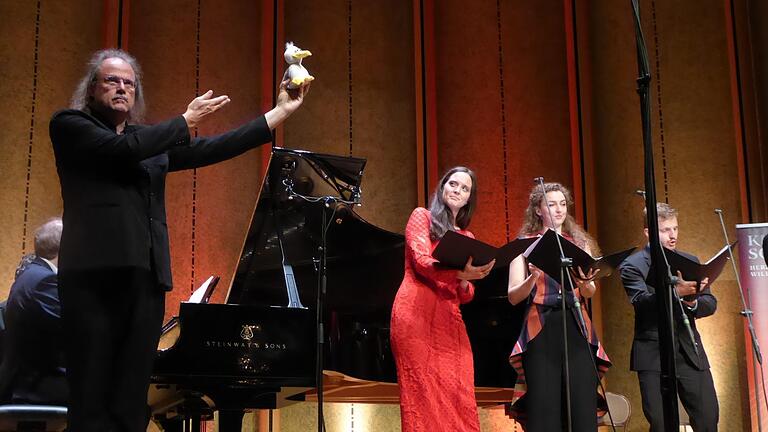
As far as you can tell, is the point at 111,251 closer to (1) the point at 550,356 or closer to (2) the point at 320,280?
(2) the point at 320,280

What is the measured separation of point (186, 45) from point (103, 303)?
4420 millimetres

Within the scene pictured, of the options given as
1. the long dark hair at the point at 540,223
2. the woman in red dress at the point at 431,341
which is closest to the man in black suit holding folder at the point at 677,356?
the long dark hair at the point at 540,223

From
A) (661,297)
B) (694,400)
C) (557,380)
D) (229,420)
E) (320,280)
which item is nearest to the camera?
(661,297)

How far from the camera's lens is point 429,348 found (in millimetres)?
3492

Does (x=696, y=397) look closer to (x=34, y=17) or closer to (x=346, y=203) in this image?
(x=346, y=203)

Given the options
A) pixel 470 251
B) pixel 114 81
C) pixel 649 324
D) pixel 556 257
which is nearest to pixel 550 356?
pixel 556 257

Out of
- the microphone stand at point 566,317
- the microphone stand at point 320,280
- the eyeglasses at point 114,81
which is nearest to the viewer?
the eyeglasses at point 114,81

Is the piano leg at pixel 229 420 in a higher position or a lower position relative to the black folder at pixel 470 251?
lower

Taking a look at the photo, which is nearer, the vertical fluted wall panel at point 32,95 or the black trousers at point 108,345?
the black trousers at point 108,345

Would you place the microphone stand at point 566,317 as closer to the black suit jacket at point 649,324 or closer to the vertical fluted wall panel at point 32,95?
the black suit jacket at point 649,324

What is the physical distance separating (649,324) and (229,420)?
219cm

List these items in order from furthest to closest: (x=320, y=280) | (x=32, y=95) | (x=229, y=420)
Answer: (x=32, y=95), (x=229, y=420), (x=320, y=280)

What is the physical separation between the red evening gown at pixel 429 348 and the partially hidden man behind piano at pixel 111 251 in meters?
1.46

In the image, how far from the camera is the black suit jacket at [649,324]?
167 inches
